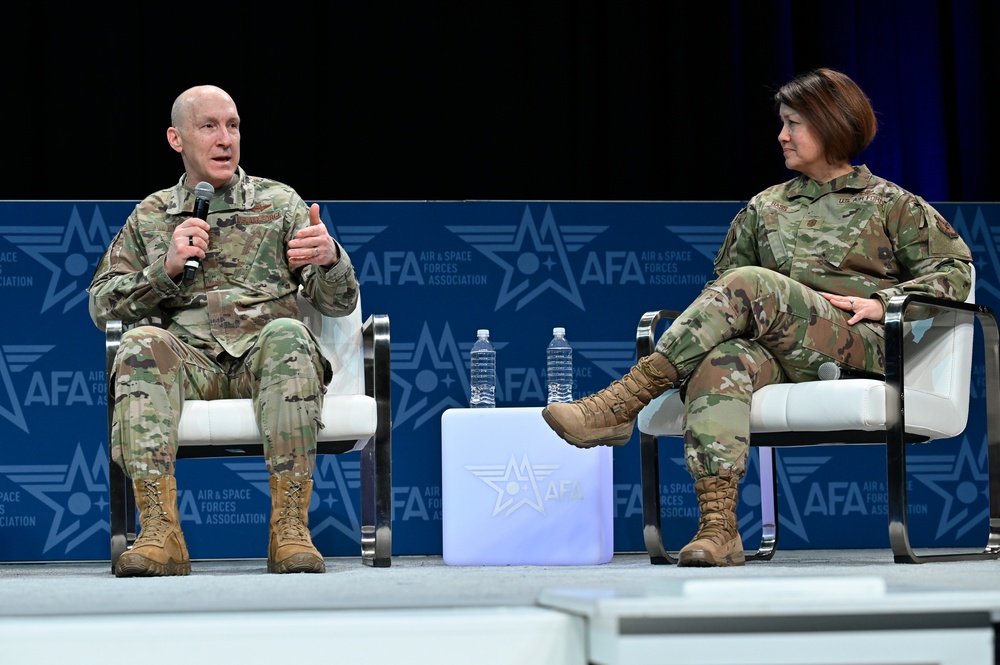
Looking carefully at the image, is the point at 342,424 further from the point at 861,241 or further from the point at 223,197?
the point at 861,241

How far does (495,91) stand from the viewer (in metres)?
4.63

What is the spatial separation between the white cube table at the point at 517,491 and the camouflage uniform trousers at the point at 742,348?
2.33ft

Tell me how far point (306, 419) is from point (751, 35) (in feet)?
9.65

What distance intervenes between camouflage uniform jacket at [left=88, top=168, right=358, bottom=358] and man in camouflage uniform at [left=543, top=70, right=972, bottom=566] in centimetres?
78

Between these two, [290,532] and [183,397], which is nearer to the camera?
[290,532]

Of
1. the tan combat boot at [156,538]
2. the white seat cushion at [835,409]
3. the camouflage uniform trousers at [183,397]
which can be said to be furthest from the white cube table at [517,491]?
the tan combat boot at [156,538]

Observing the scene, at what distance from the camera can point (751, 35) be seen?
4746 millimetres

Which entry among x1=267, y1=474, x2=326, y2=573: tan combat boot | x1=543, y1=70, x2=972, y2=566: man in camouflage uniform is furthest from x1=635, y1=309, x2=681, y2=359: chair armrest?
x1=267, y1=474, x2=326, y2=573: tan combat boot

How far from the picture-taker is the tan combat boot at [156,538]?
2340 mm

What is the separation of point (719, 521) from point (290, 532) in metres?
0.90

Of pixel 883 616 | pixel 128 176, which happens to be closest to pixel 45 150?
pixel 128 176

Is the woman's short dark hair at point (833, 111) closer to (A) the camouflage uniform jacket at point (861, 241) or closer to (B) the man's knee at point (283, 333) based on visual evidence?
(A) the camouflage uniform jacket at point (861, 241)

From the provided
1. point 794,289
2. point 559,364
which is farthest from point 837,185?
point 559,364

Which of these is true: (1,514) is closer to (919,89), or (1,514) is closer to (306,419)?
(306,419)
